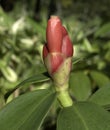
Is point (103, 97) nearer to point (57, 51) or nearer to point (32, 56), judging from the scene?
point (57, 51)

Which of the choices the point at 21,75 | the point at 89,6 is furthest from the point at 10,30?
the point at 89,6

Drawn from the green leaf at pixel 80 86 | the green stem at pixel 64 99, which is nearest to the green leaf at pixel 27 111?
the green stem at pixel 64 99

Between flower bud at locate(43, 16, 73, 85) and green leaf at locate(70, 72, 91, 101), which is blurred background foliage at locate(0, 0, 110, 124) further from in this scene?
flower bud at locate(43, 16, 73, 85)

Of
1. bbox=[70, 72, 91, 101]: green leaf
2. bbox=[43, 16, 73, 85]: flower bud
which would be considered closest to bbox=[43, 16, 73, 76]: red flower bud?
bbox=[43, 16, 73, 85]: flower bud

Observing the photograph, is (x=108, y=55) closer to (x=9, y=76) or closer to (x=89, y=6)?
(x=9, y=76)

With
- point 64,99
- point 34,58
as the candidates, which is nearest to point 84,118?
point 64,99

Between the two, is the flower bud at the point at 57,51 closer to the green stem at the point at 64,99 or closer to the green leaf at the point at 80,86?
the green stem at the point at 64,99
